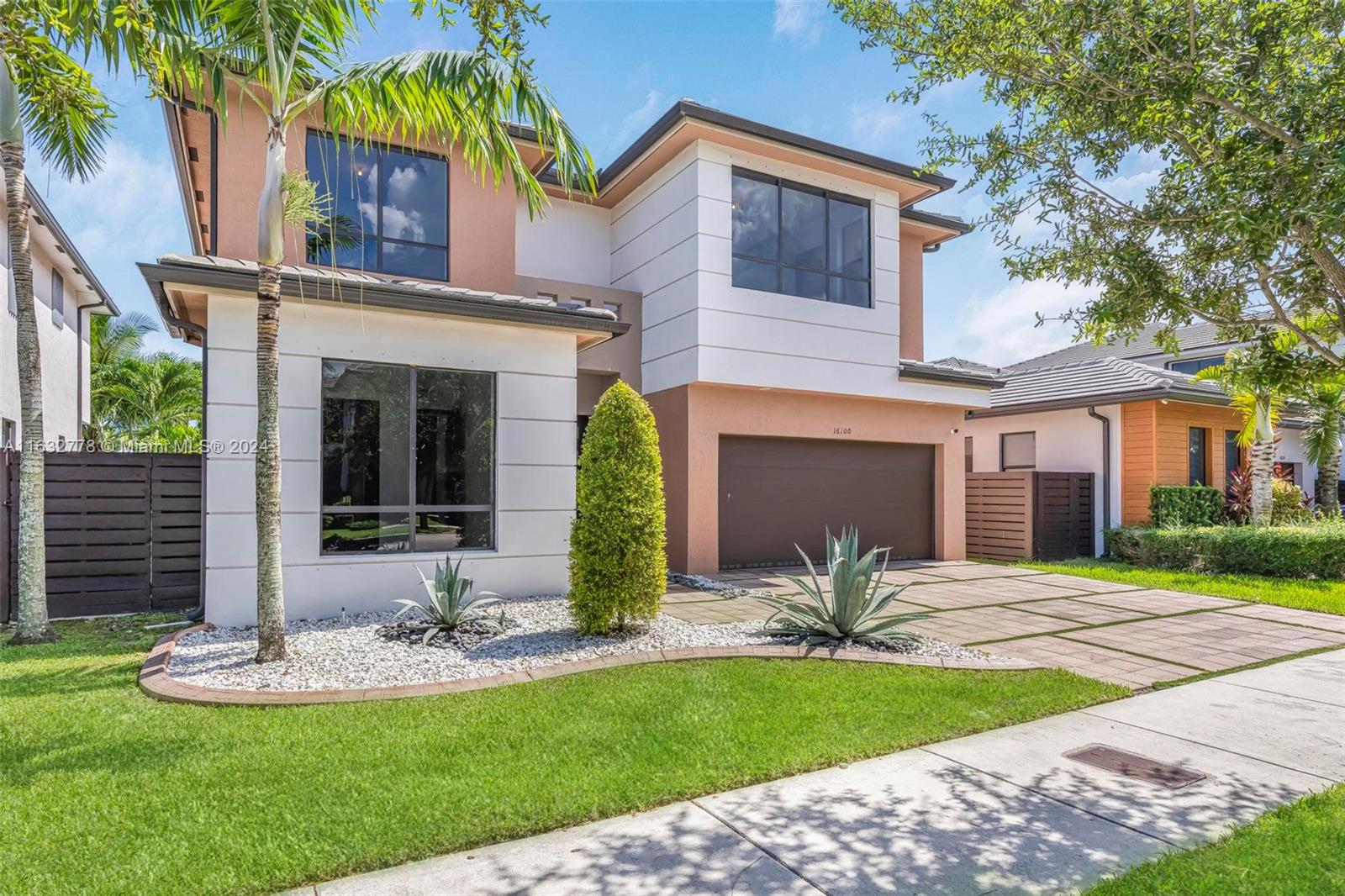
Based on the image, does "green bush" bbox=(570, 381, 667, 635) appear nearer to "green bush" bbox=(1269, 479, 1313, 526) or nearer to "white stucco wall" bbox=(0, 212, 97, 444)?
"white stucco wall" bbox=(0, 212, 97, 444)

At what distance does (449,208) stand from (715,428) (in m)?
5.17

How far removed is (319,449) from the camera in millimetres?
7930

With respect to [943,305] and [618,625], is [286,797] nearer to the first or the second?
[618,625]

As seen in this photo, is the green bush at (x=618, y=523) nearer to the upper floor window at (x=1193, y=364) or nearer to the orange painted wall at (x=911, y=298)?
the orange painted wall at (x=911, y=298)

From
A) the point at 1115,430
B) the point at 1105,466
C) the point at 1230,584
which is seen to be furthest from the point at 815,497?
the point at 1115,430

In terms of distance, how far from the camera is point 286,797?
3.54 m

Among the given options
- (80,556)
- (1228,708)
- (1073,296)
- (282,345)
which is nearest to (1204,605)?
(1228,708)

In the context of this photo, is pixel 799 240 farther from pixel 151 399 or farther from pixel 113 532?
pixel 151 399

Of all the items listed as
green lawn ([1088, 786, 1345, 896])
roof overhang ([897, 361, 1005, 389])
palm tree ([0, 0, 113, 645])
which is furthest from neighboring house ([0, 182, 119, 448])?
roof overhang ([897, 361, 1005, 389])

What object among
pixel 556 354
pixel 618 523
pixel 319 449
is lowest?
pixel 618 523

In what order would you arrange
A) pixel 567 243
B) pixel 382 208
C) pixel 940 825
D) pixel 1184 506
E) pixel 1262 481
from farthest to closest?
1. pixel 1184 506
2. pixel 1262 481
3. pixel 567 243
4. pixel 382 208
5. pixel 940 825

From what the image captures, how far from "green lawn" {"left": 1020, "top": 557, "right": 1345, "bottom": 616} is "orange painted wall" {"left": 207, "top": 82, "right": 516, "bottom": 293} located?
35.4 feet

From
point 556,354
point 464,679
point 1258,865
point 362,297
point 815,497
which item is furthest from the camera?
point 815,497

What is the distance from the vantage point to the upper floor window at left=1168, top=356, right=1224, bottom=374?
2447cm
